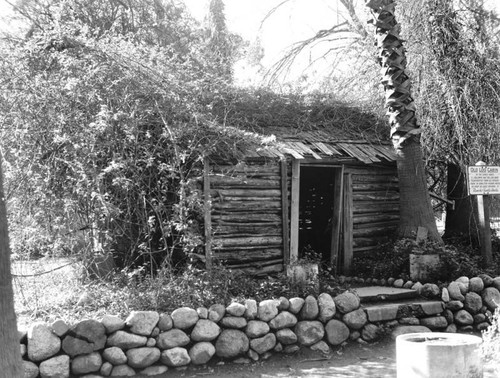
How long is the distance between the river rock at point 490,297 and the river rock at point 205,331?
4.55 m

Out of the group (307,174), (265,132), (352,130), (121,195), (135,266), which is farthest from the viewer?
(307,174)

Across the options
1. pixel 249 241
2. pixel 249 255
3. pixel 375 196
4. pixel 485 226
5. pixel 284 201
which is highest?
pixel 375 196

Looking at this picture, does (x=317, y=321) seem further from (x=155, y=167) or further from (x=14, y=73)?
(x=14, y=73)

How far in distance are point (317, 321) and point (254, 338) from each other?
99 cm

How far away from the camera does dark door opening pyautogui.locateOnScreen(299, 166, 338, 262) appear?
12626mm

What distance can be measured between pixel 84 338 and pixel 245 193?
12.3ft

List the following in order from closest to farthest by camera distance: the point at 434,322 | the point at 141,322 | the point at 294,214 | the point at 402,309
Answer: the point at 141,322, the point at 402,309, the point at 434,322, the point at 294,214

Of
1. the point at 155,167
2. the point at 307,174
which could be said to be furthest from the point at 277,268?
the point at 307,174

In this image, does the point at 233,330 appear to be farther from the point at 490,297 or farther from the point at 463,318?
the point at 490,297

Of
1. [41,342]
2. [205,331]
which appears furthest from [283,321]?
[41,342]

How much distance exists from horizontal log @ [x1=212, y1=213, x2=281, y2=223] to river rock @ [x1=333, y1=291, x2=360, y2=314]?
6.71 ft

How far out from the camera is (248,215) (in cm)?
972

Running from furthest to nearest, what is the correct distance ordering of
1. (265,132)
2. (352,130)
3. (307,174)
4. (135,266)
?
1. (307,174)
2. (352,130)
3. (265,132)
4. (135,266)

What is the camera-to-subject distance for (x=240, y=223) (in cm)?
961
